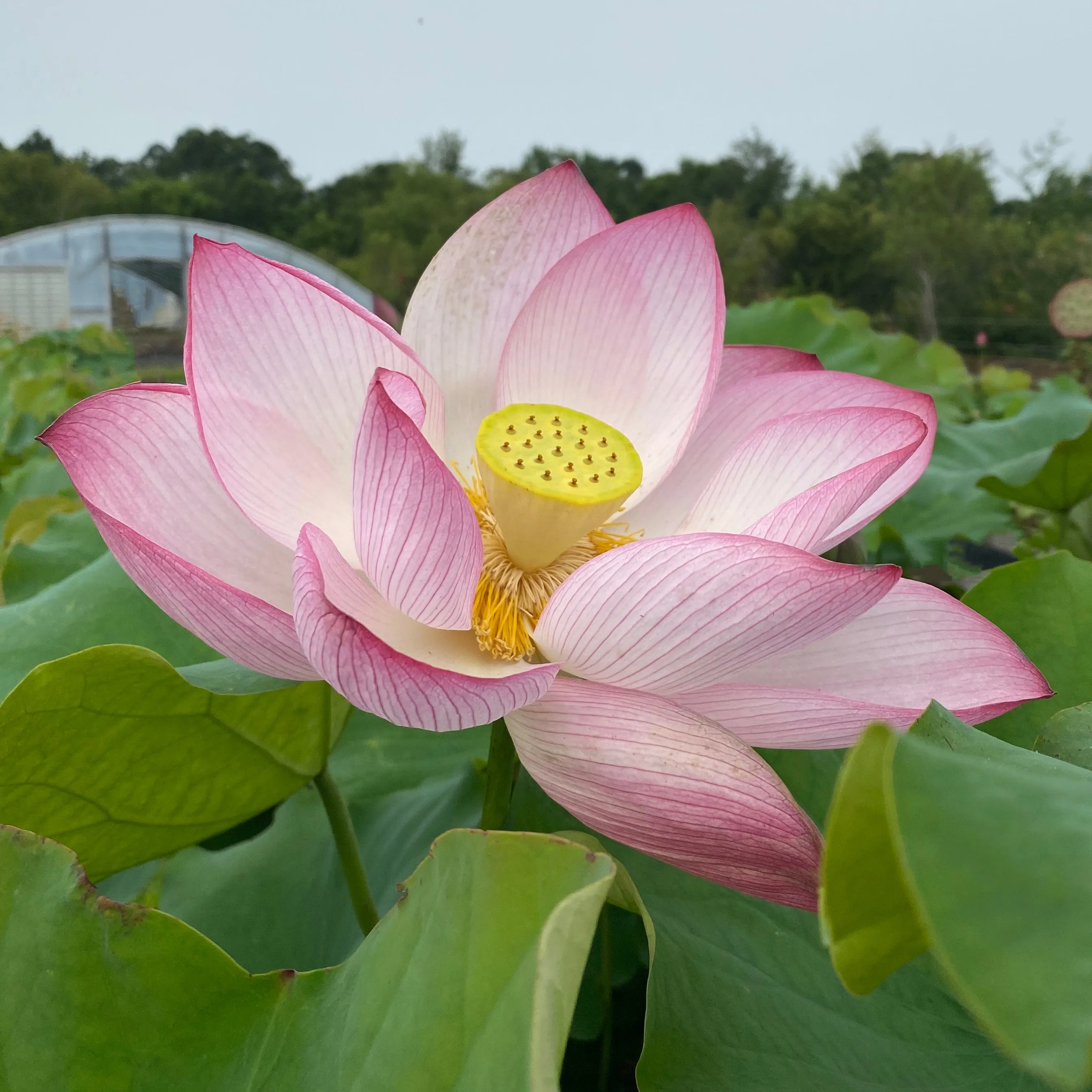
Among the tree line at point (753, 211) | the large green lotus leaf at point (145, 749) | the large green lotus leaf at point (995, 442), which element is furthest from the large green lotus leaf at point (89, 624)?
the tree line at point (753, 211)

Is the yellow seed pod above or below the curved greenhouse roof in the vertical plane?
above

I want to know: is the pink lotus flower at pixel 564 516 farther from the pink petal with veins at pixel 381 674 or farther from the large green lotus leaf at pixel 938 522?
the large green lotus leaf at pixel 938 522

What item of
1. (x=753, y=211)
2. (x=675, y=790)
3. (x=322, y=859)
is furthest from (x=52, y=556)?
(x=753, y=211)

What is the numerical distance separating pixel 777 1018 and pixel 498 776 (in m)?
0.14

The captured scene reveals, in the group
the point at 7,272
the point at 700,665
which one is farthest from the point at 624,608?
the point at 7,272

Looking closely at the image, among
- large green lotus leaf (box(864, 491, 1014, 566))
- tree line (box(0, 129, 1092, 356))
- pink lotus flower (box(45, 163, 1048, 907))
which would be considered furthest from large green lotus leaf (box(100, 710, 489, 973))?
tree line (box(0, 129, 1092, 356))

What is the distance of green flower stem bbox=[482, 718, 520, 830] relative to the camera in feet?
1.41

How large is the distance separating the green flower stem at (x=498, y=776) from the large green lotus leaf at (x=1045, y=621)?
22cm

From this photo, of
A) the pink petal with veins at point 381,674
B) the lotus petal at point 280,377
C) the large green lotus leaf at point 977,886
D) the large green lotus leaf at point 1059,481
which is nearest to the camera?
the large green lotus leaf at point 977,886

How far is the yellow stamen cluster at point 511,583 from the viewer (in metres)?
0.47

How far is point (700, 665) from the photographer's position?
363 millimetres

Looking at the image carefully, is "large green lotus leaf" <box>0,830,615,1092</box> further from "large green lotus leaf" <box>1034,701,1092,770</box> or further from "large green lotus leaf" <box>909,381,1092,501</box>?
"large green lotus leaf" <box>909,381,1092,501</box>

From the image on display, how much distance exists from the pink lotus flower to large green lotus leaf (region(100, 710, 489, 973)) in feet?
0.47

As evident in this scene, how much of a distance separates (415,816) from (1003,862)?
0.40 metres
